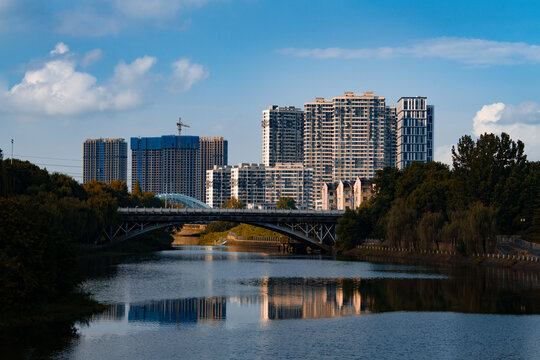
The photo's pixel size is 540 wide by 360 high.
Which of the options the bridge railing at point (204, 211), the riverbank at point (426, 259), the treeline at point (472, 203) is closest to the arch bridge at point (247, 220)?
the bridge railing at point (204, 211)

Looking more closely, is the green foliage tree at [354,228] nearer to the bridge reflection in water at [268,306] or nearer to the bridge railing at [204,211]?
the bridge railing at [204,211]

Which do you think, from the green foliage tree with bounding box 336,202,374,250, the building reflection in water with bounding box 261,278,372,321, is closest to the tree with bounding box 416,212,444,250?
the green foliage tree with bounding box 336,202,374,250

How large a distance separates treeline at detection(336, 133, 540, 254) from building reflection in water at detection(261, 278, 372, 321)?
29.4 metres

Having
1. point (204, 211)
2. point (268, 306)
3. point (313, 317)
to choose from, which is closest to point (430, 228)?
point (204, 211)

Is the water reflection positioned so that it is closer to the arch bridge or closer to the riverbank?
the riverbank

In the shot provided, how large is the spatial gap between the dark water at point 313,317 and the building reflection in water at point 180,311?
0.26 ft

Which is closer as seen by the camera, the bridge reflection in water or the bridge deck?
the bridge reflection in water

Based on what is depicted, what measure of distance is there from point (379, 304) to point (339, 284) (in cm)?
1679

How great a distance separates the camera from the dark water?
4053 cm

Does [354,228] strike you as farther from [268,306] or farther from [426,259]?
[268,306]

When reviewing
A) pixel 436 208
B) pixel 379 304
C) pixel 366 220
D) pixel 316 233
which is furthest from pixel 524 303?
pixel 316 233

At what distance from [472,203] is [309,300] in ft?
172

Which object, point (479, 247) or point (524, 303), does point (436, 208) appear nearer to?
point (479, 247)

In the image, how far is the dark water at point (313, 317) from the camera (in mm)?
40531
